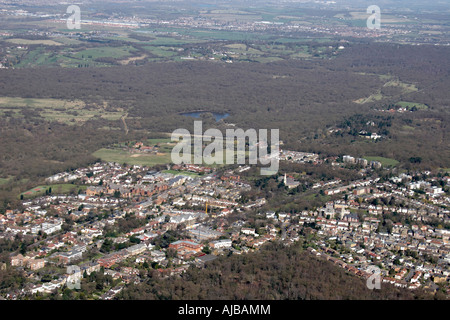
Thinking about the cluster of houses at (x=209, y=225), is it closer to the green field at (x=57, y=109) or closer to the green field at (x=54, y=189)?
the green field at (x=54, y=189)

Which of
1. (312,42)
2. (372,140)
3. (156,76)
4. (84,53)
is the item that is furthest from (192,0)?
(372,140)

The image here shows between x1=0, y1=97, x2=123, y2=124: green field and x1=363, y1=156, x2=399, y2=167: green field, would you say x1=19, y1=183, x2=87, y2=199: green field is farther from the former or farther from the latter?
x1=363, y1=156, x2=399, y2=167: green field

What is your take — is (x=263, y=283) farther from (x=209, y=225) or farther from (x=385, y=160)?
(x=385, y=160)

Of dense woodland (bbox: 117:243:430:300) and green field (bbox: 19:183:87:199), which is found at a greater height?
green field (bbox: 19:183:87:199)

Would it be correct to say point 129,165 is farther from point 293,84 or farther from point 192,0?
point 192,0

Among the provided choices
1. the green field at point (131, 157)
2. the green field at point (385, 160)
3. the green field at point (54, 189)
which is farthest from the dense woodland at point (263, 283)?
the green field at point (385, 160)

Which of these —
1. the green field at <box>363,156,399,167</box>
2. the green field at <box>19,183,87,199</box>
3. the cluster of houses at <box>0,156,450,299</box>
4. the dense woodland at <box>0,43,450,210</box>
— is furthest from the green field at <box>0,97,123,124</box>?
the green field at <box>363,156,399,167</box>

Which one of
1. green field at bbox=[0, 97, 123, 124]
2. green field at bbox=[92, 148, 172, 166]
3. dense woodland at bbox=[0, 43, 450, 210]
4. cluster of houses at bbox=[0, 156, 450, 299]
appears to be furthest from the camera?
green field at bbox=[0, 97, 123, 124]
